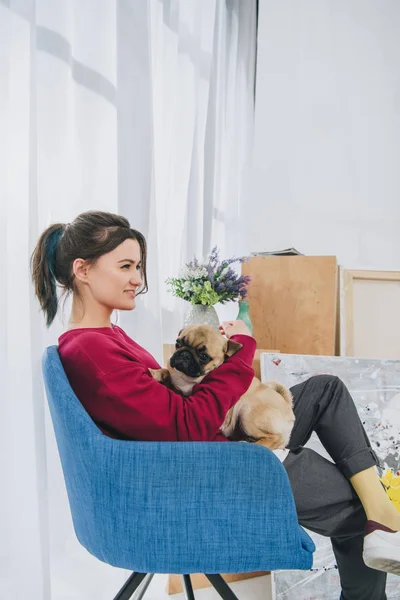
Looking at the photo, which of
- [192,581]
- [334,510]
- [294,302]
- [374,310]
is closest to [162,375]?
[334,510]

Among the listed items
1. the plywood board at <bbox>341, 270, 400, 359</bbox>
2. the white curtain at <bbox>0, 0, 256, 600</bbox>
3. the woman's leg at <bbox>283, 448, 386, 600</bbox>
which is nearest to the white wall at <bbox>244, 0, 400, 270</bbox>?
the plywood board at <bbox>341, 270, 400, 359</bbox>

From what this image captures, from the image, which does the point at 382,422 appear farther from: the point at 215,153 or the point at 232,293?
the point at 215,153

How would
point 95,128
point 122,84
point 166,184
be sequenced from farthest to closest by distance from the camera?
1. point 166,184
2. point 122,84
3. point 95,128

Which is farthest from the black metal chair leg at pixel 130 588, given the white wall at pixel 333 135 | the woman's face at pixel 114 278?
the white wall at pixel 333 135

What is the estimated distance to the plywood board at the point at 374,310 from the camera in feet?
7.48

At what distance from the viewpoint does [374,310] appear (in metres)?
2.31

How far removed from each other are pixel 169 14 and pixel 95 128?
34.4 inches

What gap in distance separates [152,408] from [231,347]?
287mm

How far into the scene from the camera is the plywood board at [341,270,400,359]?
228cm

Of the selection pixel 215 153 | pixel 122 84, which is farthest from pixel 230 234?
pixel 122 84

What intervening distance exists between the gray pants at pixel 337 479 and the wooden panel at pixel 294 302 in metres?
0.97

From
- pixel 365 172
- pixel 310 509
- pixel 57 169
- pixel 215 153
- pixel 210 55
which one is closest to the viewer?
pixel 310 509

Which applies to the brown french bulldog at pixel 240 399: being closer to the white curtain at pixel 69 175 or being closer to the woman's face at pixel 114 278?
the woman's face at pixel 114 278

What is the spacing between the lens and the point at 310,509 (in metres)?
1.05
